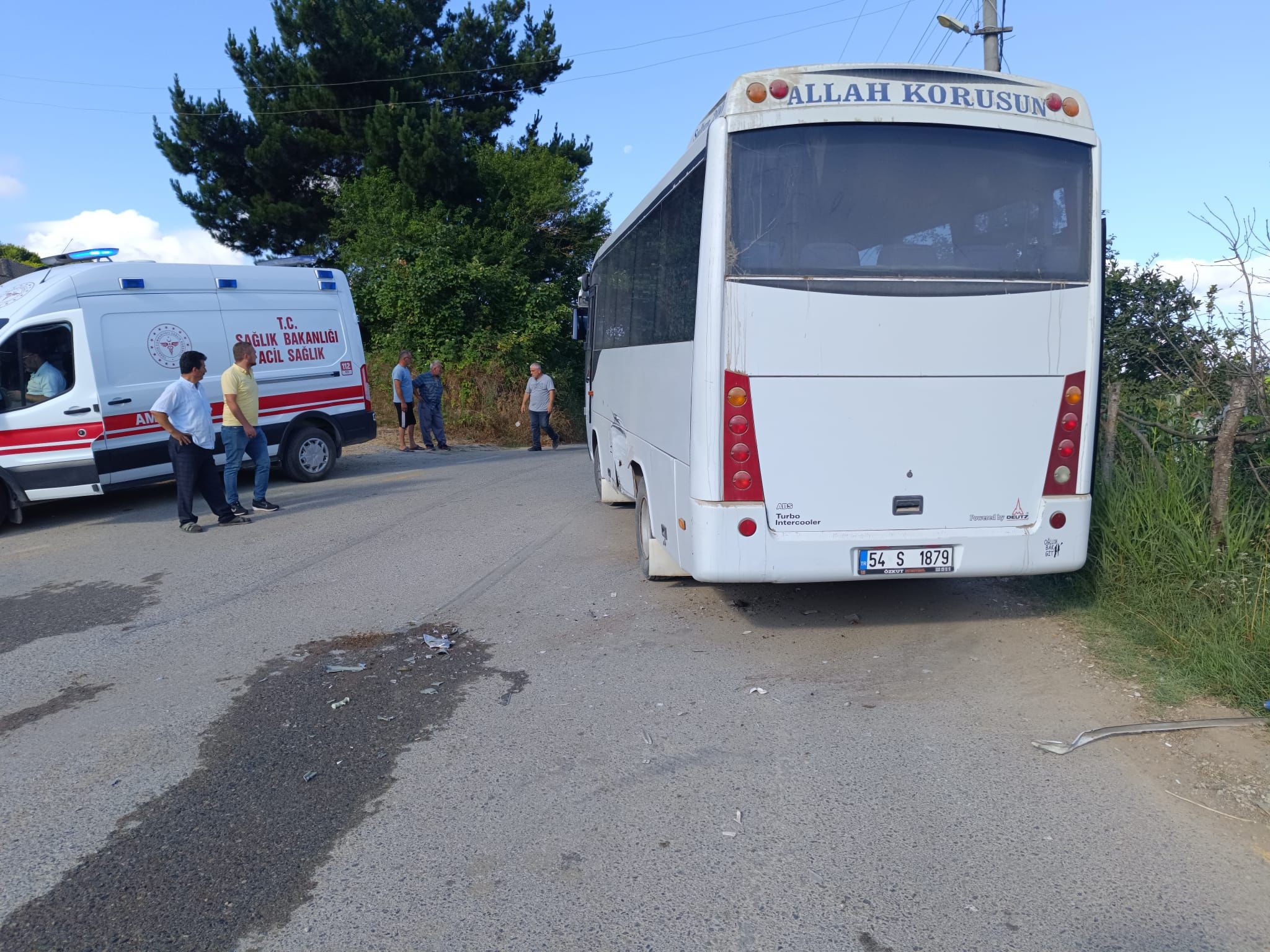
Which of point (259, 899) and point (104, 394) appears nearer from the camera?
point (259, 899)

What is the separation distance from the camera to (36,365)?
10289mm

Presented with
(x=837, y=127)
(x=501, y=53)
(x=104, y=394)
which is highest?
(x=501, y=53)

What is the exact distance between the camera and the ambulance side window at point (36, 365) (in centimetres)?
1008

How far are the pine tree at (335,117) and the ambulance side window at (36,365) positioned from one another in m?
17.8

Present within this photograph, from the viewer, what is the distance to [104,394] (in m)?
10.6

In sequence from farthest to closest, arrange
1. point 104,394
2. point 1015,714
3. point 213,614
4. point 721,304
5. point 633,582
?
point 104,394
point 633,582
point 213,614
point 721,304
point 1015,714

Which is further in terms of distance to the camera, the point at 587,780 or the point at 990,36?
the point at 990,36

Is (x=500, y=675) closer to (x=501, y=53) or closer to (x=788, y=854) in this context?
(x=788, y=854)

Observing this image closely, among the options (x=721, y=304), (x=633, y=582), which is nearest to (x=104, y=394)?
(x=633, y=582)

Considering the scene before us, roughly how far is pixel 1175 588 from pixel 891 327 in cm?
239

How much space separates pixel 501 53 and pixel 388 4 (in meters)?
3.48

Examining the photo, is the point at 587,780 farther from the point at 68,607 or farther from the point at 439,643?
the point at 68,607

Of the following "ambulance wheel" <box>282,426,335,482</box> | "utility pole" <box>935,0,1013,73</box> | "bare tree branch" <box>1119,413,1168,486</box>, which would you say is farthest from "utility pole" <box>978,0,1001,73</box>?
"ambulance wheel" <box>282,426,335,482</box>

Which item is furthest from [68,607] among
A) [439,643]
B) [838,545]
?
[838,545]
